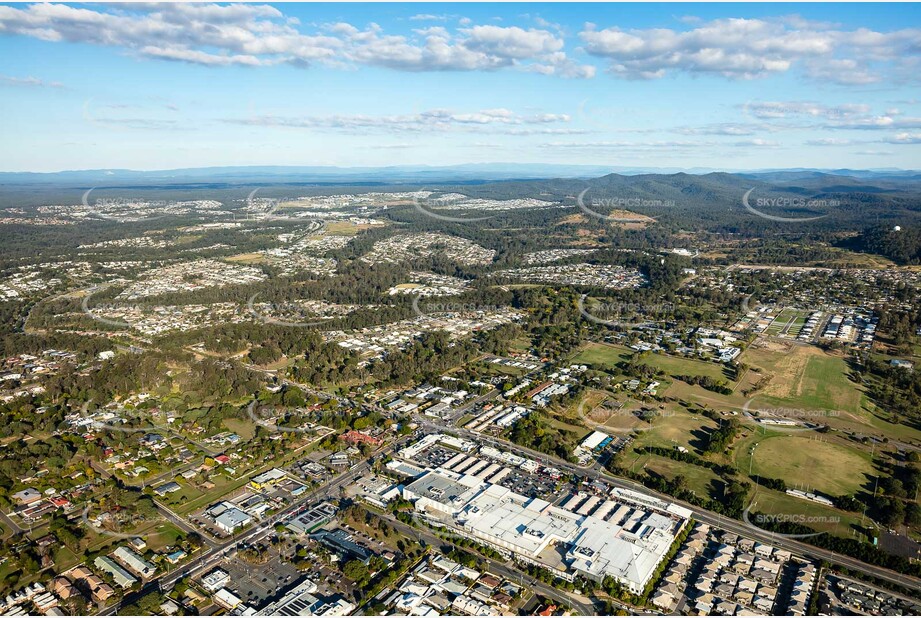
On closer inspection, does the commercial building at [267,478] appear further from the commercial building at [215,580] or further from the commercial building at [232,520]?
the commercial building at [215,580]

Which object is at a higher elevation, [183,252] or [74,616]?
[183,252]

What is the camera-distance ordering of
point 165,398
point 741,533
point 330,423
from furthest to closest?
point 165,398 → point 330,423 → point 741,533

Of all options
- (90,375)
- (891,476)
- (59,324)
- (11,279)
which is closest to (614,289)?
(891,476)

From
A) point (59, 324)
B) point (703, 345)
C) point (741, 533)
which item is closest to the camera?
point (741, 533)

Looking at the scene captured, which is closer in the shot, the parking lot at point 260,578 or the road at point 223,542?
the parking lot at point 260,578

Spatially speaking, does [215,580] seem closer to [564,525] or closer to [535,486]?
[564,525]

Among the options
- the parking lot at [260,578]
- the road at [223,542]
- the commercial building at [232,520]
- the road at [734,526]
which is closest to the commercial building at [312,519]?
the road at [223,542]

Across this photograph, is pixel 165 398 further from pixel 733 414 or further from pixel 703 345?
pixel 703 345

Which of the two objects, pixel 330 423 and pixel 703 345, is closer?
pixel 330 423
